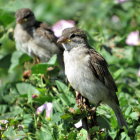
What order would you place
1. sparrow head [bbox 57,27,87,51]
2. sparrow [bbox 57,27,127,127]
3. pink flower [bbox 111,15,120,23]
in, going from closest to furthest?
sparrow [bbox 57,27,127,127] < sparrow head [bbox 57,27,87,51] < pink flower [bbox 111,15,120,23]

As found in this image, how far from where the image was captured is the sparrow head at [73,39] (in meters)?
4.04

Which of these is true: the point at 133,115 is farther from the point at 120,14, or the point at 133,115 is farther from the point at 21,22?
the point at 120,14

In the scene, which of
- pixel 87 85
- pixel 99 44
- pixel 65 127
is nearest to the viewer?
pixel 65 127

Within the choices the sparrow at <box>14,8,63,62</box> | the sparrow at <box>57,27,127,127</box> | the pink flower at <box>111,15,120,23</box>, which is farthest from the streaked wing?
the pink flower at <box>111,15,120,23</box>

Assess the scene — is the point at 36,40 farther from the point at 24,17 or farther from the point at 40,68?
the point at 40,68

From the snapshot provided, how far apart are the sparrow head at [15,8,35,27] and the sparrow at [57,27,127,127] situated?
1260 millimetres

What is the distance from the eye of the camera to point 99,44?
15.2ft

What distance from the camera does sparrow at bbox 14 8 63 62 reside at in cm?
520

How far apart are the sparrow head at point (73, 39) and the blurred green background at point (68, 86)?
6.8 inches

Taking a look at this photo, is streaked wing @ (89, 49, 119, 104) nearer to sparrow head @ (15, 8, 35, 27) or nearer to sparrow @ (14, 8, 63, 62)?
sparrow @ (14, 8, 63, 62)

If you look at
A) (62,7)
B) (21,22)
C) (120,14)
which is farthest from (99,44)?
(62,7)

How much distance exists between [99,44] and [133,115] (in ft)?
3.65

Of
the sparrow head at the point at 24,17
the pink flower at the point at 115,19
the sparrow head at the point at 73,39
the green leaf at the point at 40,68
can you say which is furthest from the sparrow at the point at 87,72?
the pink flower at the point at 115,19

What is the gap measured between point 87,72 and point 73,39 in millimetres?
303
